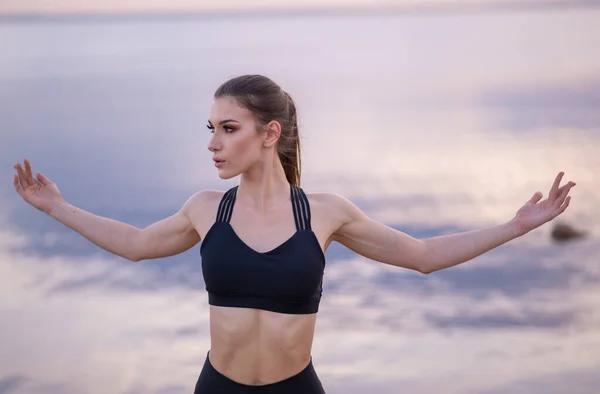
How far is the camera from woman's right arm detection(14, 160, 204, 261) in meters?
3.78

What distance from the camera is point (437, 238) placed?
379 centimetres

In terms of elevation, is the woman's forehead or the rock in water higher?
the rock in water

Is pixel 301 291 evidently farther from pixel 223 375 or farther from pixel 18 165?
pixel 18 165

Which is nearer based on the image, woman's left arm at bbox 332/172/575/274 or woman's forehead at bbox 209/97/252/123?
woman's forehead at bbox 209/97/252/123

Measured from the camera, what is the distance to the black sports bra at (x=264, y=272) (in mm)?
3527

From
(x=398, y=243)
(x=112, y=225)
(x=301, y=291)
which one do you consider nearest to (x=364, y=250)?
(x=398, y=243)

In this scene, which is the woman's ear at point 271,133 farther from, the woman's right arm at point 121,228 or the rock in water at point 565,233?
the rock in water at point 565,233

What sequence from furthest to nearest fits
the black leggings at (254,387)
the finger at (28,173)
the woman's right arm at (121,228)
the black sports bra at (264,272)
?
the finger at (28,173) → the woman's right arm at (121,228) → the black leggings at (254,387) → the black sports bra at (264,272)

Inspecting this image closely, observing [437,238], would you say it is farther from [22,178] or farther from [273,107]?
[22,178]

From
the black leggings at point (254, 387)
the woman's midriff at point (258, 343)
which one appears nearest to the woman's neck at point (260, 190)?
the woman's midriff at point (258, 343)

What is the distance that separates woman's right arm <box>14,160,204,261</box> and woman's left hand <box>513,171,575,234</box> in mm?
1230

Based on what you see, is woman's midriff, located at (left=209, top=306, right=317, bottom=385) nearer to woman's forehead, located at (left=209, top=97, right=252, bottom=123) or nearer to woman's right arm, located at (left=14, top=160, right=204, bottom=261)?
woman's right arm, located at (left=14, top=160, right=204, bottom=261)

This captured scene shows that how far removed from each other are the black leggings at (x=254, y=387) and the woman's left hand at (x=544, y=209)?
99 cm

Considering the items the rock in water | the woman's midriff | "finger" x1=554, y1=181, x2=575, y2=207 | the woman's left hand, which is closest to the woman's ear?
the woman's midriff
